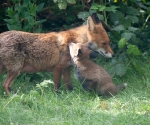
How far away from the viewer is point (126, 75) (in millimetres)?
9016

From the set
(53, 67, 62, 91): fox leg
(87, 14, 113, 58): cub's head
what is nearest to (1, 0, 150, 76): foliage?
(87, 14, 113, 58): cub's head

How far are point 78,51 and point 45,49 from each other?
2.21ft

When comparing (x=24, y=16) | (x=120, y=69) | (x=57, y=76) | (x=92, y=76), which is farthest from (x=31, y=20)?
(x=120, y=69)

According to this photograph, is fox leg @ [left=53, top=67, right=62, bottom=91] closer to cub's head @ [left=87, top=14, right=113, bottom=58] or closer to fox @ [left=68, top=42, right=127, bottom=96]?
fox @ [left=68, top=42, right=127, bottom=96]

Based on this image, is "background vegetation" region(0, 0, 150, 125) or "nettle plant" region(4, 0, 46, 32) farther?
"nettle plant" region(4, 0, 46, 32)

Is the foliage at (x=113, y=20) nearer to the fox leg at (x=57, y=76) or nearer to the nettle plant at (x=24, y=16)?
the nettle plant at (x=24, y=16)

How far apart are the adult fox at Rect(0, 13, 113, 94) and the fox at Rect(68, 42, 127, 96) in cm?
31

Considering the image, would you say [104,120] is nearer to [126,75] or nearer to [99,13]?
[126,75]

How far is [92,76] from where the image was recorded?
7977 millimetres

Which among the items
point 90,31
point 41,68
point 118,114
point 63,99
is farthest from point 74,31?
point 118,114

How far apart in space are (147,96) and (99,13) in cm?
286

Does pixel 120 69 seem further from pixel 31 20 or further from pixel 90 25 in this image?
pixel 31 20

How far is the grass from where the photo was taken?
6340 mm

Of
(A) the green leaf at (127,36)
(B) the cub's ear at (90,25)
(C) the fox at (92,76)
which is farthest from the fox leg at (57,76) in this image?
(A) the green leaf at (127,36)
